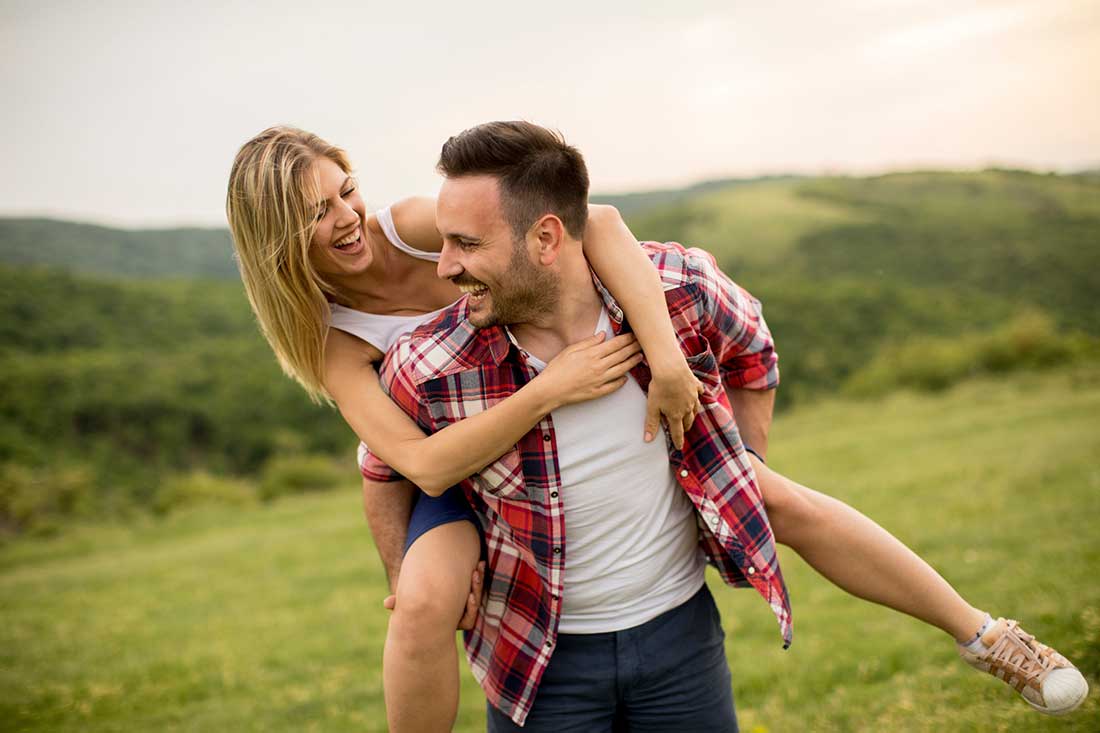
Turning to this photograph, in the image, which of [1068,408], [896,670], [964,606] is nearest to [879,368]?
[1068,408]

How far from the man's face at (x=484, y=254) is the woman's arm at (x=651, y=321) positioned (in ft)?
0.75

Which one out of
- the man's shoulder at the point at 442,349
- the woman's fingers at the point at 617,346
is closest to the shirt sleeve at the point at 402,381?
the man's shoulder at the point at 442,349

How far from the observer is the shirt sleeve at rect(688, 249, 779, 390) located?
8.89 feet

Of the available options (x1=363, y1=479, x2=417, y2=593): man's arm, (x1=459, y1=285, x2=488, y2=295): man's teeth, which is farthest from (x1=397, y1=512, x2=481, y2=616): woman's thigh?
(x1=459, y1=285, x2=488, y2=295): man's teeth

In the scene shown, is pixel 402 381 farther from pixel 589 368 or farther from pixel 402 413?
pixel 589 368

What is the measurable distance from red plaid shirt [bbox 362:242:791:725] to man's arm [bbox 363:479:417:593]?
0.99 feet

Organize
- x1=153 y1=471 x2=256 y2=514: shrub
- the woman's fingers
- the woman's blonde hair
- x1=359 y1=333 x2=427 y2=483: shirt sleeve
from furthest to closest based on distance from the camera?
x1=153 y1=471 x2=256 y2=514: shrub
the woman's blonde hair
x1=359 y1=333 x2=427 y2=483: shirt sleeve
the woman's fingers

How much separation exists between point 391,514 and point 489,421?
0.74m

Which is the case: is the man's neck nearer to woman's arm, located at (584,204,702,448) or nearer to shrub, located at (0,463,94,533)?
woman's arm, located at (584,204,702,448)

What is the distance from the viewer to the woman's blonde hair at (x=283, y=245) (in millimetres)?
2973

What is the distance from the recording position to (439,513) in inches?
108

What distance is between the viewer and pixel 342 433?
1497 inches

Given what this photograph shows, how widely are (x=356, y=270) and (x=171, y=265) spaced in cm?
4645

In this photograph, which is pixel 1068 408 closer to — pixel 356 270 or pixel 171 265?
pixel 356 270
